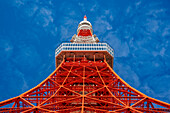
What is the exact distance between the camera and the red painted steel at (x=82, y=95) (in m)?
14.8

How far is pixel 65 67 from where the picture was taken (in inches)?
961

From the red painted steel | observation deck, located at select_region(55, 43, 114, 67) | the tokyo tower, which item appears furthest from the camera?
observation deck, located at select_region(55, 43, 114, 67)

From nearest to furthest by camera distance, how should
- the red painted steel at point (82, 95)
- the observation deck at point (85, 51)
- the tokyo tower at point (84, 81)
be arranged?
the red painted steel at point (82, 95) → the tokyo tower at point (84, 81) → the observation deck at point (85, 51)

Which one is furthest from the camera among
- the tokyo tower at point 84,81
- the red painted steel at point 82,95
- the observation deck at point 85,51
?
the observation deck at point 85,51

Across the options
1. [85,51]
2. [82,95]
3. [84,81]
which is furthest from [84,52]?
[82,95]

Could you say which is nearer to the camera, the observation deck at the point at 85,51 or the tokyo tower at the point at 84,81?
the tokyo tower at the point at 84,81

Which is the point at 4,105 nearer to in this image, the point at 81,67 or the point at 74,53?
the point at 81,67

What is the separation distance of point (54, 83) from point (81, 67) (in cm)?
383

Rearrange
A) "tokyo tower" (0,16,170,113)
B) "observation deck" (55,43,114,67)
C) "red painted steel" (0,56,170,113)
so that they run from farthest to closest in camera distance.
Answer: "observation deck" (55,43,114,67) → "tokyo tower" (0,16,170,113) → "red painted steel" (0,56,170,113)

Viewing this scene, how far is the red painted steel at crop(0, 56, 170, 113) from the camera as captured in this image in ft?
48.5

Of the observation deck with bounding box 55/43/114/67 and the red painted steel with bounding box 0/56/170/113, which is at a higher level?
the observation deck with bounding box 55/43/114/67

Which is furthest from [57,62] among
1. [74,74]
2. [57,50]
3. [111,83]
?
[111,83]

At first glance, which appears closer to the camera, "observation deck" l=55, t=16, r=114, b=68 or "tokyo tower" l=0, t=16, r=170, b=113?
"tokyo tower" l=0, t=16, r=170, b=113

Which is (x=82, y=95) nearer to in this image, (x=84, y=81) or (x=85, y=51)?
(x=84, y=81)
